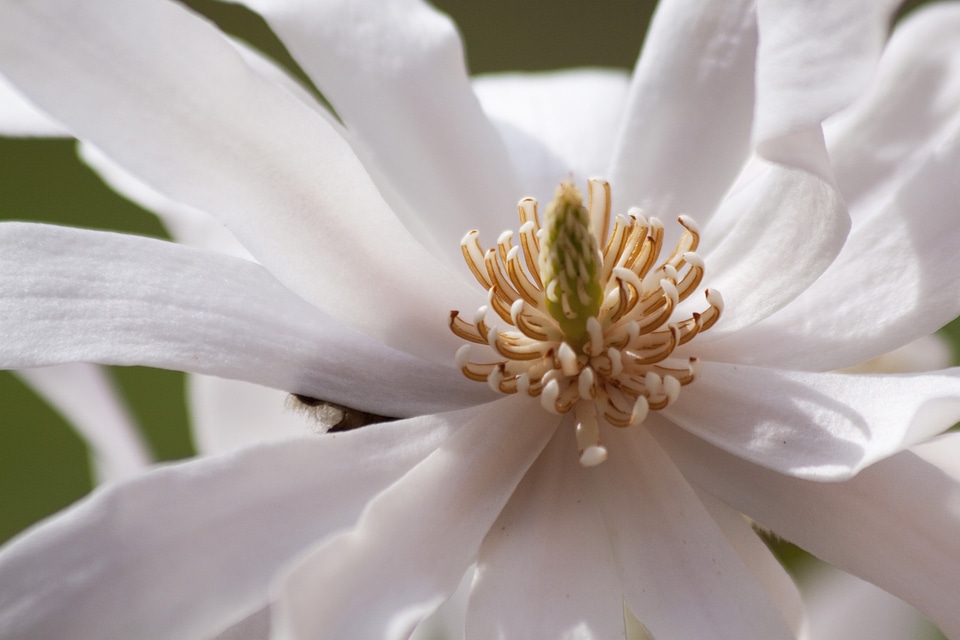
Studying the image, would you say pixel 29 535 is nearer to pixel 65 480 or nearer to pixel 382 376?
pixel 382 376

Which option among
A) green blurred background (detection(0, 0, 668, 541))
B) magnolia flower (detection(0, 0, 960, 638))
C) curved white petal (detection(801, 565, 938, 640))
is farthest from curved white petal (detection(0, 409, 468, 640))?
green blurred background (detection(0, 0, 668, 541))

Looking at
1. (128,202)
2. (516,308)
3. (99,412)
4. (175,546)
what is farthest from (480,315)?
(128,202)

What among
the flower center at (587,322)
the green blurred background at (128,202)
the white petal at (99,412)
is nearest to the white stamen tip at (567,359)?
the flower center at (587,322)

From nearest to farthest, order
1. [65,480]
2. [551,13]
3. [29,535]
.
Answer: [29,535]
[65,480]
[551,13]

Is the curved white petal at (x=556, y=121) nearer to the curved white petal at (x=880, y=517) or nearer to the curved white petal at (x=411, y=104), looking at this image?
the curved white petal at (x=411, y=104)

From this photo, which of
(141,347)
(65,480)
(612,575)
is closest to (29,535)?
(141,347)

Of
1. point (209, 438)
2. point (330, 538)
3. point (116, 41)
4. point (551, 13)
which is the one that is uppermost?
point (116, 41)

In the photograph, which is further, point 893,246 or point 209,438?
point 209,438
